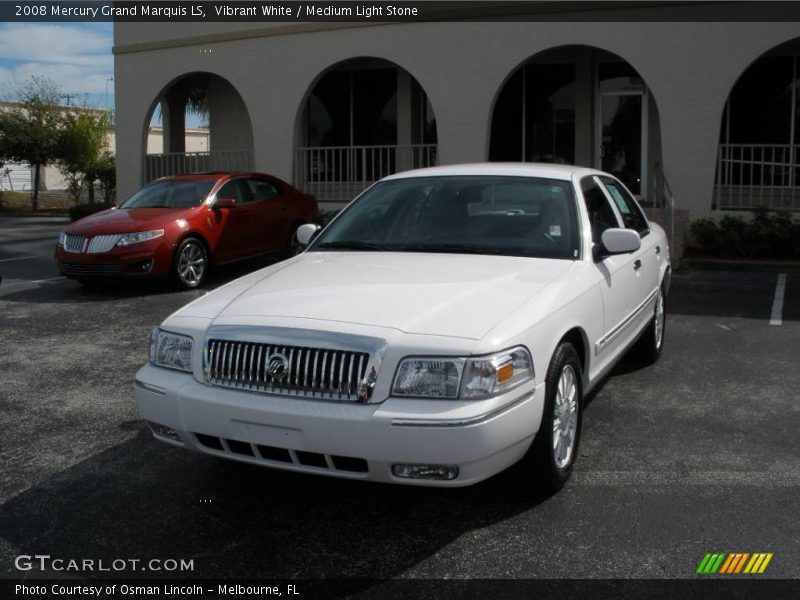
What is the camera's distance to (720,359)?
7445 mm

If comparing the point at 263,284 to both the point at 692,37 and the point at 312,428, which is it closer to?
the point at 312,428

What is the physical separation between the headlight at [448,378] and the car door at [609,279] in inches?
54.5

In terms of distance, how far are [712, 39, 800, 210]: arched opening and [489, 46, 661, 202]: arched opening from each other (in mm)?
1276

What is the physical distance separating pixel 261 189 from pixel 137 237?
259 cm

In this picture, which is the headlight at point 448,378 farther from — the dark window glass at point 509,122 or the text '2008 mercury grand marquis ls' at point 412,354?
the dark window glass at point 509,122

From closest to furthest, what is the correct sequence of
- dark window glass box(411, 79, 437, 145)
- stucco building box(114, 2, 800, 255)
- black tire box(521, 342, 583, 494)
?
black tire box(521, 342, 583, 494), stucco building box(114, 2, 800, 255), dark window glass box(411, 79, 437, 145)

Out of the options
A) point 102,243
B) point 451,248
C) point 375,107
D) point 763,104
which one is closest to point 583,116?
point 763,104

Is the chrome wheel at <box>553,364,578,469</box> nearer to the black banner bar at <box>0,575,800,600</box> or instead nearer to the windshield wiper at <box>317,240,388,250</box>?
the black banner bar at <box>0,575,800,600</box>

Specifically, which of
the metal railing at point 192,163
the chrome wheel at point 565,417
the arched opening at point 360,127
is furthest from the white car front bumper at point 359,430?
the metal railing at point 192,163

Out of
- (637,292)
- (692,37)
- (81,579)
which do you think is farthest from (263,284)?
(692,37)

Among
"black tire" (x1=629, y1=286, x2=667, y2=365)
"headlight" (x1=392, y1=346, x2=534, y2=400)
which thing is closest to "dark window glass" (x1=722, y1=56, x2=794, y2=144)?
"black tire" (x1=629, y1=286, x2=667, y2=365)

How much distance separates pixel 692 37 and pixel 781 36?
1.20m

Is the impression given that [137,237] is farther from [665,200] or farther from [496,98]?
[665,200]

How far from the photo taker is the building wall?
43.4 feet
